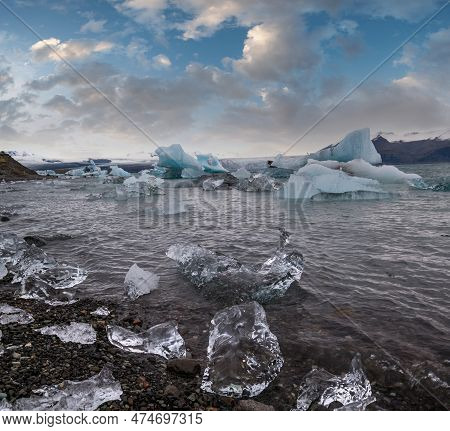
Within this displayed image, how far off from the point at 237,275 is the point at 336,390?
9.18 ft

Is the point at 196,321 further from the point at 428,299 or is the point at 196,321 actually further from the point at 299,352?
the point at 428,299

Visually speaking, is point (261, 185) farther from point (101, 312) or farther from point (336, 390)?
point (336, 390)

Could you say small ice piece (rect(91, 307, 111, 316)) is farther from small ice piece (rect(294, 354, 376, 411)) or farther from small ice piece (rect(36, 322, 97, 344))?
small ice piece (rect(294, 354, 376, 411))

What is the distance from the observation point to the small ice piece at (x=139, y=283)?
544cm

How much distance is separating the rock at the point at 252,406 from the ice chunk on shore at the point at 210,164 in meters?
36.7

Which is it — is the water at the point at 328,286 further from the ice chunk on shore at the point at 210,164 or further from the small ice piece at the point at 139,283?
the ice chunk on shore at the point at 210,164

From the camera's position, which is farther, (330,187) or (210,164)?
(210,164)

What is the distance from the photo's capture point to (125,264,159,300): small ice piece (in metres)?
5.44

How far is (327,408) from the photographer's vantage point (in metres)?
2.97

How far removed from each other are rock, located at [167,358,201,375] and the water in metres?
0.34

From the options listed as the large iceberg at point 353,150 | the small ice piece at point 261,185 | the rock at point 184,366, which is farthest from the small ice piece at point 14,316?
the large iceberg at point 353,150

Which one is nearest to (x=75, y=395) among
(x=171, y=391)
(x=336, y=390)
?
(x=171, y=391)

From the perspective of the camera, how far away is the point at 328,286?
5.71 m

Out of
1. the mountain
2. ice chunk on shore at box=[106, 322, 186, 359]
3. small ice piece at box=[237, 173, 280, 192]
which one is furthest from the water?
the mountain
